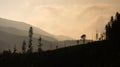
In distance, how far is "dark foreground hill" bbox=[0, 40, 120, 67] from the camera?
59.5 meters

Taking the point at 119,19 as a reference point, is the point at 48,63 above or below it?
below

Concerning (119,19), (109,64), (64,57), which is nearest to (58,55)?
(64,57)

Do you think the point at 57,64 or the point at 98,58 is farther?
the point at 57,64

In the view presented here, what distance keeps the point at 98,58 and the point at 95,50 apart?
318 centimetres

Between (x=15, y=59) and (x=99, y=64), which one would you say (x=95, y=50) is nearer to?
(x=99, y=64)

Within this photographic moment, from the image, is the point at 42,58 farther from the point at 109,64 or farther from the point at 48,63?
the point at 109,64

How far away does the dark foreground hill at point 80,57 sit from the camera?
5949 centimetres

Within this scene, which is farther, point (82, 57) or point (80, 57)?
point (80, 57)

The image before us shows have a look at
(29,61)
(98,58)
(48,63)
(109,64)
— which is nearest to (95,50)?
(98,58)

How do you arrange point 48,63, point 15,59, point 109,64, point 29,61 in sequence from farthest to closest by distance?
point 15,59 → point 29,61 → point 48,63 → point 109,64

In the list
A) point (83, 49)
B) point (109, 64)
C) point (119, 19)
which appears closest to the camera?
point (109, 64)

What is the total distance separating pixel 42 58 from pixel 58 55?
556 centimetres

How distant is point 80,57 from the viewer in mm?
65562

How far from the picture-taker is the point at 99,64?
58688 millimetres
